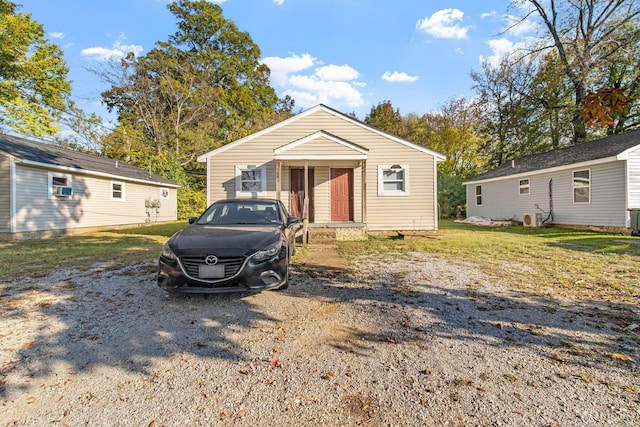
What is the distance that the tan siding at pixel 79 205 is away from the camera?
11.5 meters

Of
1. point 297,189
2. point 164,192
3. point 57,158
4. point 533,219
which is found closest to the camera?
point 297,189

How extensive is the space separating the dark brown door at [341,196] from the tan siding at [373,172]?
21cm

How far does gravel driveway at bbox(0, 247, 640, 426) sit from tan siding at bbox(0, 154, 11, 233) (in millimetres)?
9040

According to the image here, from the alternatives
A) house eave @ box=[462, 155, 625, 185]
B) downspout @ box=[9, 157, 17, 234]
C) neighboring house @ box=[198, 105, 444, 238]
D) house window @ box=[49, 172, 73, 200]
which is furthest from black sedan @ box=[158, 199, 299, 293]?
house eave @ box=[462, 155, 625, 185]

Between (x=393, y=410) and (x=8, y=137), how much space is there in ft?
59.6

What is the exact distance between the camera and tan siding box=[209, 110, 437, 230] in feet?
40.0

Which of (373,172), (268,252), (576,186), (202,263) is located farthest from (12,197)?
(576,186)

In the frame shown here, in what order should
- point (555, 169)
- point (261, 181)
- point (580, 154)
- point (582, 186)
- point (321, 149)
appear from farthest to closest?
point (555, 169), point (580, 154), point (582, 186), point (261, 181), point (321, 149)

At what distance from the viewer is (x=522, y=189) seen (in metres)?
17.1

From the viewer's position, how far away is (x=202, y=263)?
3844 mm

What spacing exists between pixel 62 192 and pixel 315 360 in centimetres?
1459

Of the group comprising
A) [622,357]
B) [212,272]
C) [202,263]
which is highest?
[202,263]

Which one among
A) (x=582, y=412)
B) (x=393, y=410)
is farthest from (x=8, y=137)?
(x=582, y=412)

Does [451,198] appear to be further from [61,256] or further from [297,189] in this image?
[61,256]
